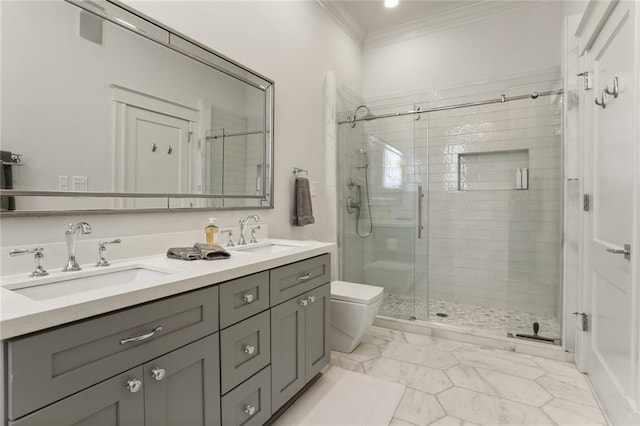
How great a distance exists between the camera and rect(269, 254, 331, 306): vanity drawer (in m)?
1.55

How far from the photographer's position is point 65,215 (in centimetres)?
126

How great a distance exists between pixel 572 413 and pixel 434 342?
1.00 m

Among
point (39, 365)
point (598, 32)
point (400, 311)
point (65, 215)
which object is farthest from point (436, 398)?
A: point (598, 32)

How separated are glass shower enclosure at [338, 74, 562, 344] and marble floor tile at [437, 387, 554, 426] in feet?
3.53

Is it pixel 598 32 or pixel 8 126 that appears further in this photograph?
pixel 598 32

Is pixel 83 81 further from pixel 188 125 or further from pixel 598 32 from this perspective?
pixel 598 32

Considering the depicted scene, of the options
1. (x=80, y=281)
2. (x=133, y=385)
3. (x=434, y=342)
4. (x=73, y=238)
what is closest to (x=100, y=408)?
(x=133, y=385)

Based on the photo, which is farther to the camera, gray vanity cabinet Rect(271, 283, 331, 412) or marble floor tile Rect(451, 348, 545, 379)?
marble floor tile Rect(451, 348, 545, 379)

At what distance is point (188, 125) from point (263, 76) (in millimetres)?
754

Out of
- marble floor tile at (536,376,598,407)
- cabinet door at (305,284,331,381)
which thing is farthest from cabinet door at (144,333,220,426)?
marble floor tile at (536,376,598,407)

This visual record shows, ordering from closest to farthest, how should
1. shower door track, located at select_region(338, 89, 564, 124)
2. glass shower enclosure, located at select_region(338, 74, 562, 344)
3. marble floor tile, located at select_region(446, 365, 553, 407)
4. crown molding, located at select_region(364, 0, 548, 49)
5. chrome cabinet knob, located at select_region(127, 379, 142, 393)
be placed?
chrome cabinet knob, located at select_region(127, 379, 142, 393) < marble floor tile, located at select_region(446, 365, 553, 407) < shower door track, located at select_region(338, 89, 564, 124) < glass shower enclosure, located at select_region(338, 74, 562, 344) < crown molding, located at select_region(364, 0, 548, 49)

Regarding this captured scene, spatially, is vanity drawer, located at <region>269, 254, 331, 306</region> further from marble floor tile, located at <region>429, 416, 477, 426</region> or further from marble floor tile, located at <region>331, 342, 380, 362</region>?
marble floor tile, located at <region>429, 416, 477, 426</region>

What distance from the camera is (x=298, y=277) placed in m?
1.71

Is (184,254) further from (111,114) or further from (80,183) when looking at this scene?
(111,114)
